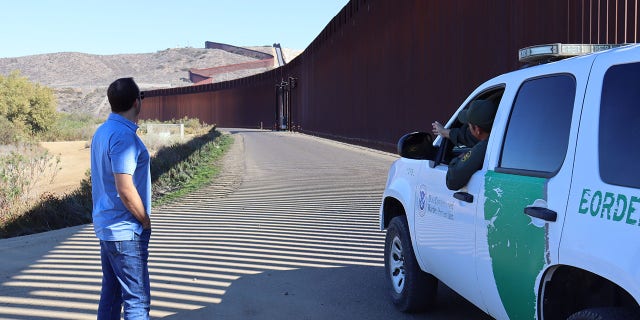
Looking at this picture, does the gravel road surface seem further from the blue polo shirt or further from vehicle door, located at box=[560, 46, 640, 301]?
vehicle door, located at box=[560, 46, 640, 301]

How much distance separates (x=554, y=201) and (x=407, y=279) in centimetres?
221

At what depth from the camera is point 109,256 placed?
3.66 m

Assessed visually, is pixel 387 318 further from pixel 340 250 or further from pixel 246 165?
pixel 246 165

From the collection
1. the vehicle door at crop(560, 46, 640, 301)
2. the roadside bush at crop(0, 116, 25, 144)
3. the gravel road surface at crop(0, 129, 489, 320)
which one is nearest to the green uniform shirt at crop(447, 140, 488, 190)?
the vehicle door at crop(560, 46, 640, 301)

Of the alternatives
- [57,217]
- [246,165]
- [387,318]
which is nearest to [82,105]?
[246,165]

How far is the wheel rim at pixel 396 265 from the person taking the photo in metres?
5.09

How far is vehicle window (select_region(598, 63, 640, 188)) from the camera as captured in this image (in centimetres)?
249

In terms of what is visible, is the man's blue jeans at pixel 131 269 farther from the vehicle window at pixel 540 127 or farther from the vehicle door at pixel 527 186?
the vehicle window at pixel 540 127

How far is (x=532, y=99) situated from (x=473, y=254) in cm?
90

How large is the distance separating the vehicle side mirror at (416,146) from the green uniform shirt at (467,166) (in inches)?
28.1

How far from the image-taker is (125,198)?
349cm

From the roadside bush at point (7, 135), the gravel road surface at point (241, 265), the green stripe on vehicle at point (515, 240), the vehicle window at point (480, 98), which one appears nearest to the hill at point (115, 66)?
the roadside bush at point (7, 135)

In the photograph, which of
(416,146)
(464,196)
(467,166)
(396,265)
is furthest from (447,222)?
(396,265)

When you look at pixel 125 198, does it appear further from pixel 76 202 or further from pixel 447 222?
pixel 76 202
